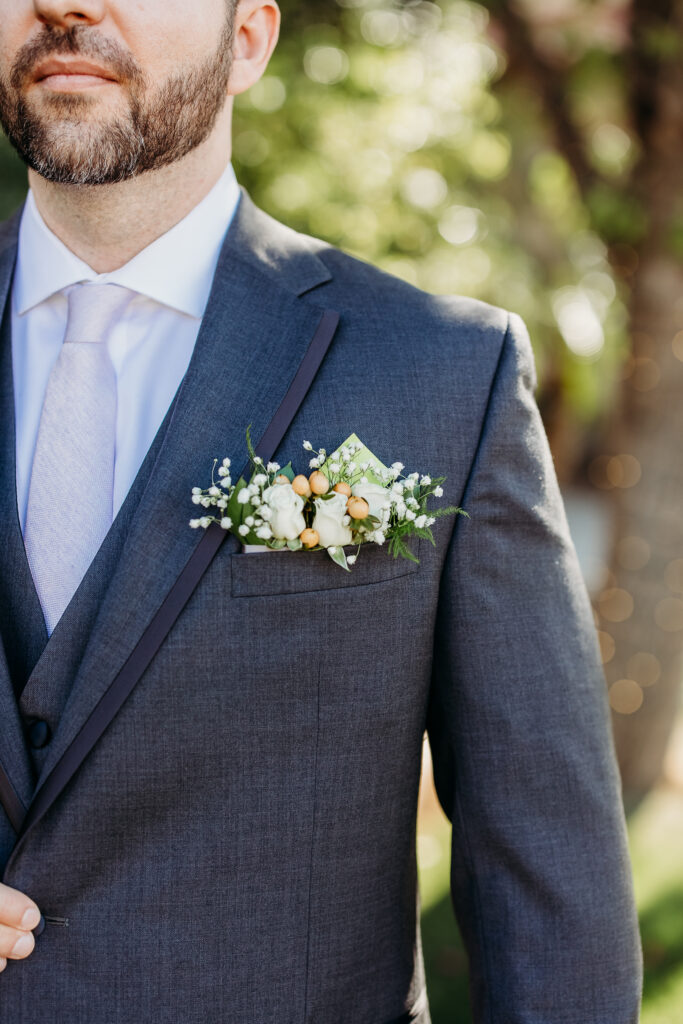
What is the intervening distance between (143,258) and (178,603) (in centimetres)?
62

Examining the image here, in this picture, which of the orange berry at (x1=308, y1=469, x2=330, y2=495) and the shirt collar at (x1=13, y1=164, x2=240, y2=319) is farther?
the shirt collar at (x1=13, y1=164, x2=240, y2=319)

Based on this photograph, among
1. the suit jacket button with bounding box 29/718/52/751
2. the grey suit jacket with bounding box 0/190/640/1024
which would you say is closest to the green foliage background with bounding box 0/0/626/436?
the grey suit jacket with bounding box 0/190/640/1024

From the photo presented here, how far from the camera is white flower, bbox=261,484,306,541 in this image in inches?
56.4

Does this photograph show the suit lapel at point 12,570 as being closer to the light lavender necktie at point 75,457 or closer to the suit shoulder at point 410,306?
the light lavender necktie at point 75,457

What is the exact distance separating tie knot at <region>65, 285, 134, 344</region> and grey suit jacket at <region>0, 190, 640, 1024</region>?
0.46 feet

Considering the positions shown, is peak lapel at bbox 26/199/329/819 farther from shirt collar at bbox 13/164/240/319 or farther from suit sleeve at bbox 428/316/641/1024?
suit sleeve at bbox 428/316/641/1024

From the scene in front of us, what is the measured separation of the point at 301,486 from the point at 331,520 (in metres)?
0.07

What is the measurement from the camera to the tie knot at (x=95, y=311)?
1.70m

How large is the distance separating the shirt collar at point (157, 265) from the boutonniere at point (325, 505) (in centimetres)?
36

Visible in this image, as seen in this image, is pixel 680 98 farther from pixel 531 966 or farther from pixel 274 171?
pixel 531 966

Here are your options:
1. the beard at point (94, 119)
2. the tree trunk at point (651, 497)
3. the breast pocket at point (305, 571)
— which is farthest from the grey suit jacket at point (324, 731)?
the tree trunk at point (651, 497)

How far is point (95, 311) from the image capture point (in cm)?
170

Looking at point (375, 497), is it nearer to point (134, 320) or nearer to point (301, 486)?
point (301, 486)

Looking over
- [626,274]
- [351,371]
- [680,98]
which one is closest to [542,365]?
[626,274]
